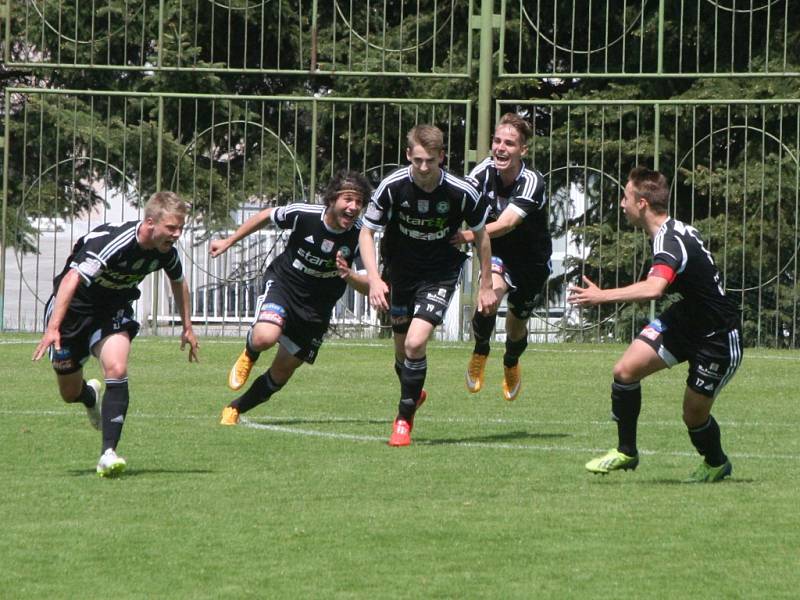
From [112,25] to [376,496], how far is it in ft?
54.1

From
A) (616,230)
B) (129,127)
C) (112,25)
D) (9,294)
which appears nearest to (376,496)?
(616,230)

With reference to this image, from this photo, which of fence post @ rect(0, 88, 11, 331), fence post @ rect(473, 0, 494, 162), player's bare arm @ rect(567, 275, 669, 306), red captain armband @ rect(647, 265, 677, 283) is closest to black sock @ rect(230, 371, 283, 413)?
player's bare arm @ rect(567, 275, 669, 306)

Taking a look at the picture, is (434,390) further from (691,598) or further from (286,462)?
(691,598)

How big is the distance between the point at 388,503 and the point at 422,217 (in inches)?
120

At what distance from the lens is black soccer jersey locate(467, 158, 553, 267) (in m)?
11.3

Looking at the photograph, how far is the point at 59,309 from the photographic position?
28.0ft

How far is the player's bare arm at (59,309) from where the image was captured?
27.4 ft

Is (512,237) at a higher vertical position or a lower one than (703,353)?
higher

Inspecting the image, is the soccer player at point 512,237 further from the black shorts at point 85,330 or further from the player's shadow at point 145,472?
the player's shadow at point 145,472

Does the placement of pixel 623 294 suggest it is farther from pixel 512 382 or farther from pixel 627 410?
pixel 512 382

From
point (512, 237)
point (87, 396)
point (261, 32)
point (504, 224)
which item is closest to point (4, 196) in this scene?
point (261, 32)

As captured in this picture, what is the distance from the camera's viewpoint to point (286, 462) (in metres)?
9.15

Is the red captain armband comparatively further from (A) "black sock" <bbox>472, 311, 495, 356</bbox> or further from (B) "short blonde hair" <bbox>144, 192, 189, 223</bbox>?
(A) "black sock" <bbox>472, 311, 495, 356</bbox>

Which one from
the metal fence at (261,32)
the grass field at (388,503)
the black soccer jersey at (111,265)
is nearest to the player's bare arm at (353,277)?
the grass field at (388,503)
